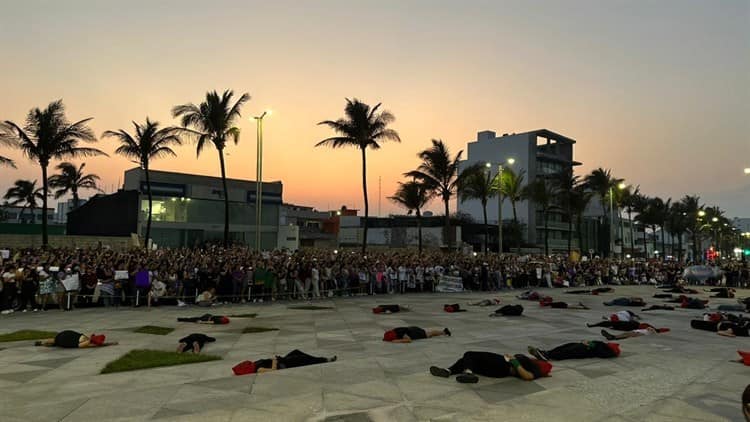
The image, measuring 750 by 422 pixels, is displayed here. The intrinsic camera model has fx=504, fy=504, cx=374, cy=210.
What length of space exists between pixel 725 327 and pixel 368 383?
11.5 meters

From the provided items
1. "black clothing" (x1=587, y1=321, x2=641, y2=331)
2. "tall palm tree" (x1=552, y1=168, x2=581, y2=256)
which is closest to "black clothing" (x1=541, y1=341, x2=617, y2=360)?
"black clothing" (x1=587, y1=321, x2=641, y2=331)

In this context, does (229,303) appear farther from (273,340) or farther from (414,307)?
(273,340)

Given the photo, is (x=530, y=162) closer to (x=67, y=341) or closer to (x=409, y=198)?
(x=409, y=198)

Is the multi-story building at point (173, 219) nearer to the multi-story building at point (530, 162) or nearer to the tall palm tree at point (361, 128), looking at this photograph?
the tall palm tree at point (361, 128)

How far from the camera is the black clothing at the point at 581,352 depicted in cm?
1008

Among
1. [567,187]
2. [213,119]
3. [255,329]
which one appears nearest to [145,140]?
[213,119]

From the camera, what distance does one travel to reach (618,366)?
969cm

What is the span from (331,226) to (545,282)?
209ft

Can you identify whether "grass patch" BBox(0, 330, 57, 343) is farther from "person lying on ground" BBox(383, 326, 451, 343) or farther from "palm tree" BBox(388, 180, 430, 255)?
"palm tree" BBox(388, 180, 430, 255)

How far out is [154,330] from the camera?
544 inches

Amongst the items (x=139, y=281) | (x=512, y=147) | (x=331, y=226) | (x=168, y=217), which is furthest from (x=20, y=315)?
(x=331, y=226)

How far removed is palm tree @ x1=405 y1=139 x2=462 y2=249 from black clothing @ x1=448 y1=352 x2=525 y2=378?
29257 millimetres

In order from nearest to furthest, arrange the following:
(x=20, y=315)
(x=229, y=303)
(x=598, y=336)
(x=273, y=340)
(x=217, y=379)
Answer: (x=217, y=379), (x=273, y=340), (x=598, y=336), (x=20, y=315), (x=229, y=303)

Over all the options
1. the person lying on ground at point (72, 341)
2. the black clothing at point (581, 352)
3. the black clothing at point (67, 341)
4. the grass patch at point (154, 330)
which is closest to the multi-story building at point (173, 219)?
the grass patch at point (154, 330)
